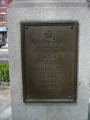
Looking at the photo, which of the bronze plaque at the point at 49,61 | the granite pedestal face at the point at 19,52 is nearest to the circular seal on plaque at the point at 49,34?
the bronze plaque at the point at 49,61

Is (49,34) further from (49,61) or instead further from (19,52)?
(19,52)

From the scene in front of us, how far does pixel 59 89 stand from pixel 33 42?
38.1 inches

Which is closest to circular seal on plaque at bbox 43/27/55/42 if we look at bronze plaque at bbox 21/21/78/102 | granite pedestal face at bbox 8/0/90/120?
bronze plaque at bbox 21/21/78/102

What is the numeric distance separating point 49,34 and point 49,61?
0.48 meters

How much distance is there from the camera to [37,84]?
10.00 feet

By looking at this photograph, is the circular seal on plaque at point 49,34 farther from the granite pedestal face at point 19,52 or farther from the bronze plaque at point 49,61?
the granite pedestal face at point 19,52

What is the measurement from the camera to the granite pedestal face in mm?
2828

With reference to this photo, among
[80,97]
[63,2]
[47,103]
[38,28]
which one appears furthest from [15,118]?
[63,2]

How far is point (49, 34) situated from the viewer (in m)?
2.92

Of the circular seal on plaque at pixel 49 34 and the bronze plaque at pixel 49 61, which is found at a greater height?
the circular seal on plaque at pixel 49 34

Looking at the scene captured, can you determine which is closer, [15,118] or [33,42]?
[33,42]

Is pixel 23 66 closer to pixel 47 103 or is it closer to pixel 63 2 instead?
pixel 47 103

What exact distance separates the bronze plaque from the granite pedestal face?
9cm

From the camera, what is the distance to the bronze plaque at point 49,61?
2.89 metres
